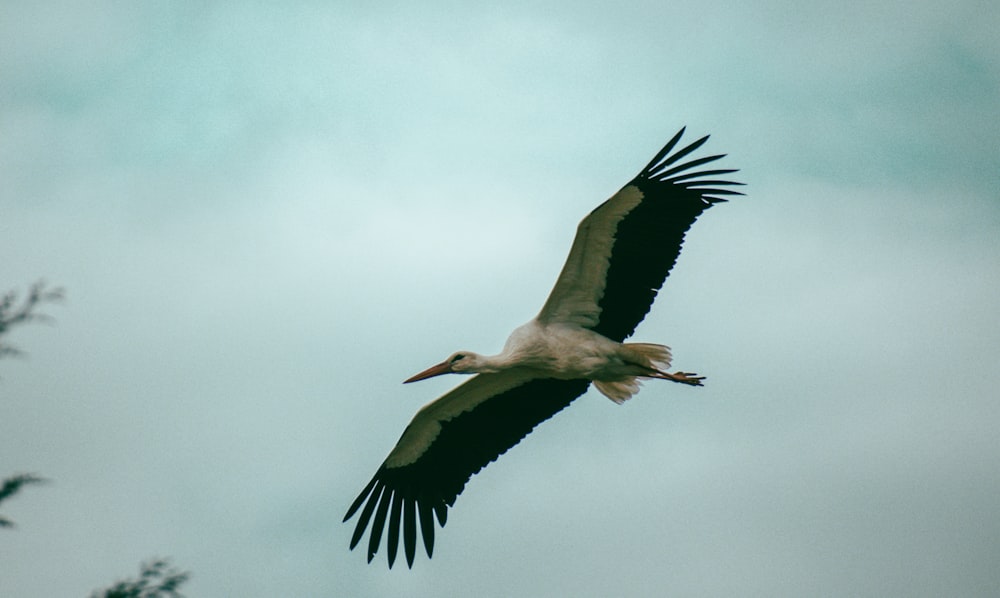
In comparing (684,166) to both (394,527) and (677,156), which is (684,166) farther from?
(394,527)

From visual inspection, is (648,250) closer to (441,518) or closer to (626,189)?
(626,189)

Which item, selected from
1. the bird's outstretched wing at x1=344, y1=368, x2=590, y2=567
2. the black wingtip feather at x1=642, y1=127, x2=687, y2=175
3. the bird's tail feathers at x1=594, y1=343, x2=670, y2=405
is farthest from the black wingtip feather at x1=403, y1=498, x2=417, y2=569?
the black wingtip feather at x1=642, y1=127, x2=687, y2=175

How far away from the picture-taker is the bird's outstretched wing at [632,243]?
981 cm

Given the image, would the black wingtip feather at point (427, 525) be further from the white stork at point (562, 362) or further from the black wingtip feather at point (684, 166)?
the black wingtip feather at point (684, 166)

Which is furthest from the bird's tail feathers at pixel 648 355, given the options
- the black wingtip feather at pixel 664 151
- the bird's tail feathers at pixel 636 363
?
the black wingtip feather at pixel 664 151

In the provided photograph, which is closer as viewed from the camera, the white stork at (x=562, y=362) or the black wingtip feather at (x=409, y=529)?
the white stork at (x=562, y=362)

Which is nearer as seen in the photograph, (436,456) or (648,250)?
(648,250)

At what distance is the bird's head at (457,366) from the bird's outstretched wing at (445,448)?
0.23 metres

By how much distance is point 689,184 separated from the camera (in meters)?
9.99

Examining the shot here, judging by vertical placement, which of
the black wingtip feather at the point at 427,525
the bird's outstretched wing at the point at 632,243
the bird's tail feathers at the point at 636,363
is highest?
the bird's outstretched wing at the point at 632,243

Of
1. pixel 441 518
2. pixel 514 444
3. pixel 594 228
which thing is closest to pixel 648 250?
pixel 594 228

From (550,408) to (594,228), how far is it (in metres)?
1.97

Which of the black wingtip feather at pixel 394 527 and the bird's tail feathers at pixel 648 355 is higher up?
the bird's tail feathers at pixel 648 355

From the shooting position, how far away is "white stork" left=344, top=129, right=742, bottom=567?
990 centimetres
